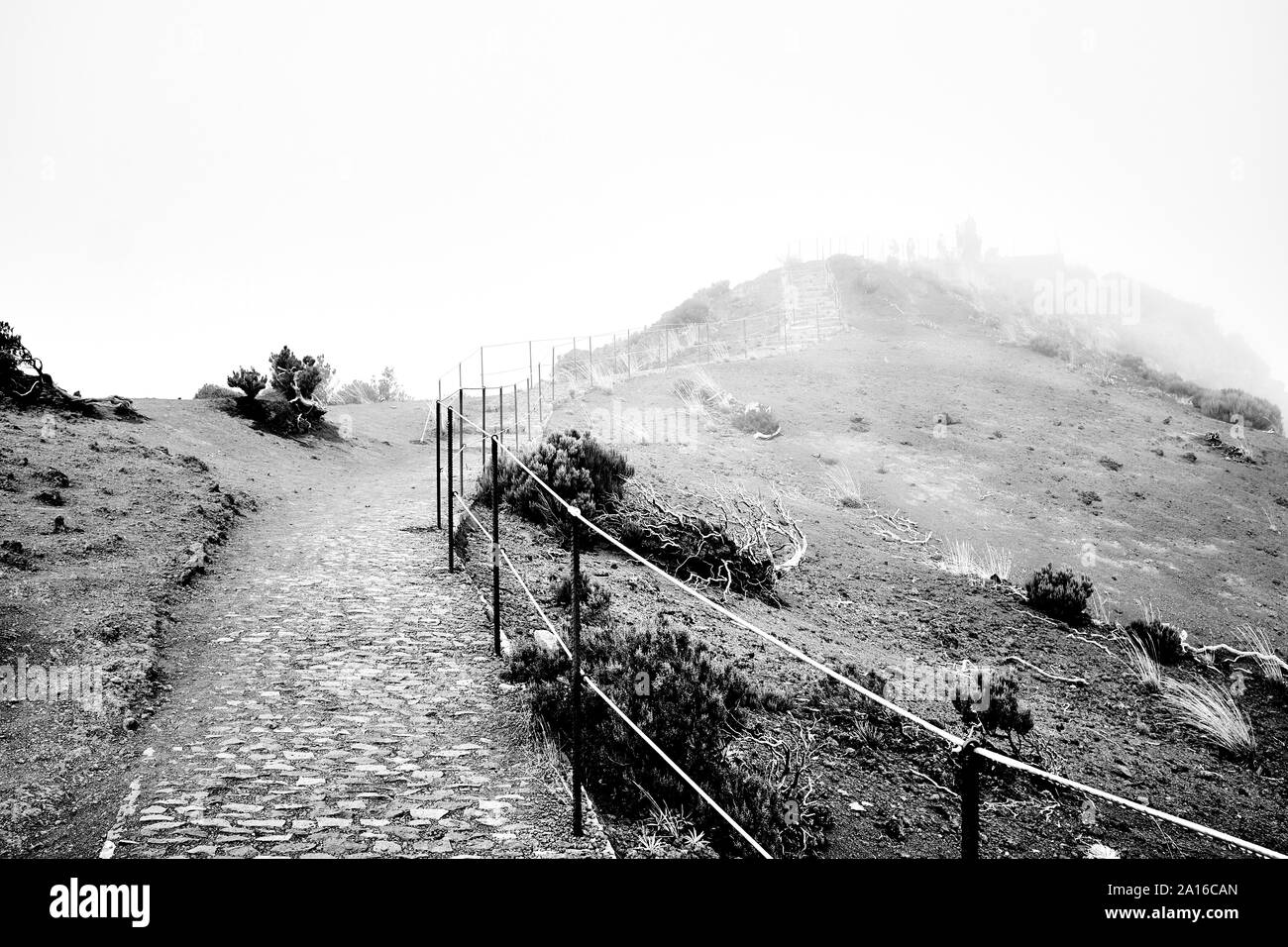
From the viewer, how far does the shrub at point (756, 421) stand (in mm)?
21875

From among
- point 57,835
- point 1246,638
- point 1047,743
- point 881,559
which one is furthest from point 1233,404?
point 57,835

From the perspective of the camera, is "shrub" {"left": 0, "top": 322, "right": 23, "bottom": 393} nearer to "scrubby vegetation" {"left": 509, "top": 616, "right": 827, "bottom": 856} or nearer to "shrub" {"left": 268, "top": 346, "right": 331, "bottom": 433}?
"shrub" {"left": 268, "top": 346, "right": 331, "bottom": 433}

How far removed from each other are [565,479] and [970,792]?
990cm

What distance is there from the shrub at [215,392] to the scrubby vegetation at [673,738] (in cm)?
1849

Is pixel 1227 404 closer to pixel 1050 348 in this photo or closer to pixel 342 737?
pixel 1050 348

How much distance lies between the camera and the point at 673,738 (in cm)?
546

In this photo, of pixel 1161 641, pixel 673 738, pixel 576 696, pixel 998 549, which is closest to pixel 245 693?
pixel 576 696

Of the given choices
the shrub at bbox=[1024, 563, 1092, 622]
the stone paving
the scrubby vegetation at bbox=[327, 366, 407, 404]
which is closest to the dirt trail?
the stone paving

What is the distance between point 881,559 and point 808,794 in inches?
324

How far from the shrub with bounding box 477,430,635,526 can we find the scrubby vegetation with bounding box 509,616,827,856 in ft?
15.3

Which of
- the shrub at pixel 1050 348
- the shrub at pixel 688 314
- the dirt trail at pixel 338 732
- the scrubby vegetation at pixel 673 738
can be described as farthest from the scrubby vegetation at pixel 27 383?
the shrub at pixel 1050 348

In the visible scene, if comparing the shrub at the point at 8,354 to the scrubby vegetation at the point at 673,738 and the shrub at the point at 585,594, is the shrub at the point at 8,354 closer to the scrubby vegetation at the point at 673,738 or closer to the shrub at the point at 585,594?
the shrub at the point at 585,594

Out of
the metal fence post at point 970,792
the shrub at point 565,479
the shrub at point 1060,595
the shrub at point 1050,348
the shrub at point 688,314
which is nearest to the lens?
the metal fence post at point 970,792
